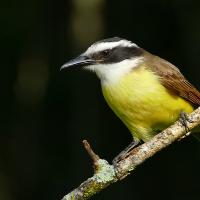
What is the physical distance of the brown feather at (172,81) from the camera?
6940mm

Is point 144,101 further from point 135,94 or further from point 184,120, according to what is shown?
point 184,120

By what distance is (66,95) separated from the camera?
863 centimetres

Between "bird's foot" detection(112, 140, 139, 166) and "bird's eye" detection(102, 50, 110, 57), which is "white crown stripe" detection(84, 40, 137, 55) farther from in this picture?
"bird's foot" detection(112, 140, 139, 166)

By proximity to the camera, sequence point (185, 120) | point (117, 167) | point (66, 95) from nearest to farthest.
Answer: point (117, 167)
point (185, 120)
point (66, 95)

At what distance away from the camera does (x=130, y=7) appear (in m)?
8.63

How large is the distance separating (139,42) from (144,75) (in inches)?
69.4

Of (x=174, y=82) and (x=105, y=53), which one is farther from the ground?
(x=105, y=53)

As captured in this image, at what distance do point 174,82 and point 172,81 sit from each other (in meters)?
0.02

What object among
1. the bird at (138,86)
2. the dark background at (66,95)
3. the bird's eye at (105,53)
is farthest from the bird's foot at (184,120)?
the dark background at (66,95)

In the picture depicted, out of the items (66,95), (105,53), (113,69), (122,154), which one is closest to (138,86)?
(113,69)

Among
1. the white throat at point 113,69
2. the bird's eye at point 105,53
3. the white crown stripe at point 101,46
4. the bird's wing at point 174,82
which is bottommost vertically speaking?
the bird's wing at point 174,82

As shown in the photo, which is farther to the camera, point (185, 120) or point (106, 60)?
point (106, 60)

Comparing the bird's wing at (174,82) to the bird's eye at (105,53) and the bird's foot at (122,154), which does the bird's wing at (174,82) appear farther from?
the bird's foot at (122,154)

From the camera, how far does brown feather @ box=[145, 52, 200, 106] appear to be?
6.94 m
